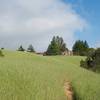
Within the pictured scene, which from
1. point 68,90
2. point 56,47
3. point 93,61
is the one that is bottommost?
point 68,90

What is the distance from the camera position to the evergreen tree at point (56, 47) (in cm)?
11746

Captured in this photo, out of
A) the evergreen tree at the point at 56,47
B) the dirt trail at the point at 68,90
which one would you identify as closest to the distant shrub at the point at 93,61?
the dirt trail at the point at 68,90

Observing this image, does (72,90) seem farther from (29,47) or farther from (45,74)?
(29,47)

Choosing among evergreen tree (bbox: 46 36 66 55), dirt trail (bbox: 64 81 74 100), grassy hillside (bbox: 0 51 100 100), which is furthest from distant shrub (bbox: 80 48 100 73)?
evergreen tree (bbox: 46 36 66 55)

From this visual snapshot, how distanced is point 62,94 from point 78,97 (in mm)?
1019

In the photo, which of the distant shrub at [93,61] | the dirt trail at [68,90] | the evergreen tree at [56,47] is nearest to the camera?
the dirt trail at [68,90]

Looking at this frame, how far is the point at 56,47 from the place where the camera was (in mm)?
121500

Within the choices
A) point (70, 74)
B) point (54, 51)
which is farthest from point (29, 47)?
point (70, 74)

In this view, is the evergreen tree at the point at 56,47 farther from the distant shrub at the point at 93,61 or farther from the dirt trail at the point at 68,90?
the dirt trail at the point at 68,90

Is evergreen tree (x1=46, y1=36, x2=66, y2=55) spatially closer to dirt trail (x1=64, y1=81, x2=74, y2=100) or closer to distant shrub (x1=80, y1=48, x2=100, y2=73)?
distant shrub (x1=80, y1=48, x2=100, y2=73)

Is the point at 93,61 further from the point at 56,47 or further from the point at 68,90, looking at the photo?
the point at 56,47

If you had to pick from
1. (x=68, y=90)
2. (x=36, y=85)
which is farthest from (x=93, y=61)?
(x=36, y=85)

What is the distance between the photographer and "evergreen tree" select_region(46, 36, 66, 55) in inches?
4625

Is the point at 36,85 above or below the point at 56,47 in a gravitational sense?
below
